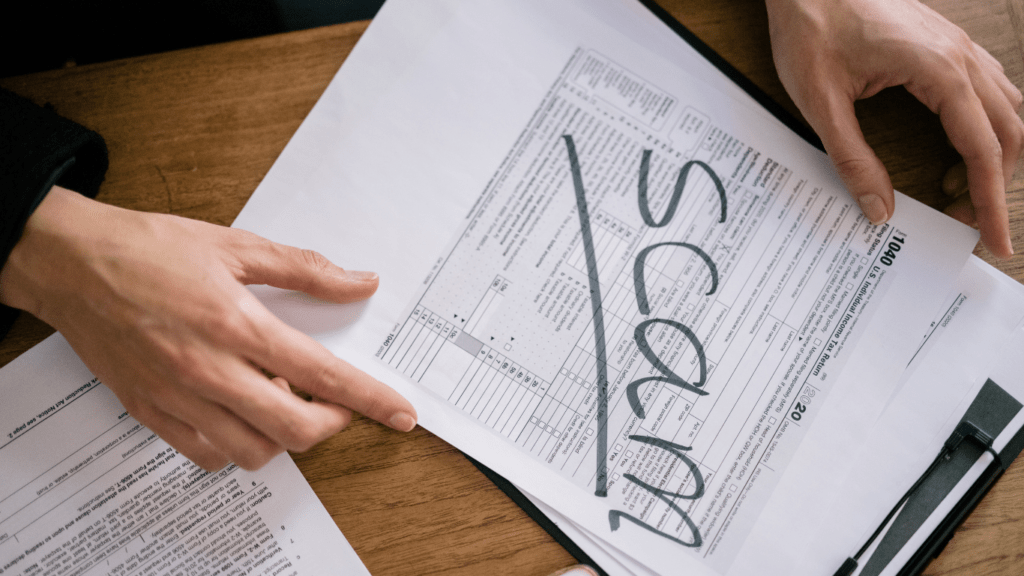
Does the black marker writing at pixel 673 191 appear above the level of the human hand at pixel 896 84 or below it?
below

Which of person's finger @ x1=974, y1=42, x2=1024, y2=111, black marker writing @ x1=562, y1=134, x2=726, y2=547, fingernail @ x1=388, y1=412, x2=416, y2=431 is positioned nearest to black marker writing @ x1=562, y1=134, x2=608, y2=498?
black marker writing @ x1=562, y1=134, x2=726, y2=547

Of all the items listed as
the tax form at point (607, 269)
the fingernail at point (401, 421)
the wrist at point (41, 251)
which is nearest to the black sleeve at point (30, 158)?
the wrist at point (41, 251)

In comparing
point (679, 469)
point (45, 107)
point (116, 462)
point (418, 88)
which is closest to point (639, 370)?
point (679, 469)

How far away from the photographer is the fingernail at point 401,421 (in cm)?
46

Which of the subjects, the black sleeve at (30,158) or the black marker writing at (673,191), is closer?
the black sleeve at (30,158)

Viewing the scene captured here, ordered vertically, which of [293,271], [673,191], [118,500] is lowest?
[118,500]

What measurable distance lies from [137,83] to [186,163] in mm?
90

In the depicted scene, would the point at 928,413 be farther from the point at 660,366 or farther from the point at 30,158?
the point at 30,158

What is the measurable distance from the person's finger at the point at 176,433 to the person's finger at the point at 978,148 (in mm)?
684

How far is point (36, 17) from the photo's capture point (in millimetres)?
500

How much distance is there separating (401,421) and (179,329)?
18 centimetres

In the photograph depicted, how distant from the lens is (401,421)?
46 cm

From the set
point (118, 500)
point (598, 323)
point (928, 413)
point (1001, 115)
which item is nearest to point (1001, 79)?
point (1001, 115)

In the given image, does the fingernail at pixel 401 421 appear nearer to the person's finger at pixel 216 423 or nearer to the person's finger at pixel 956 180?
the person's finger at pixel 216 423
